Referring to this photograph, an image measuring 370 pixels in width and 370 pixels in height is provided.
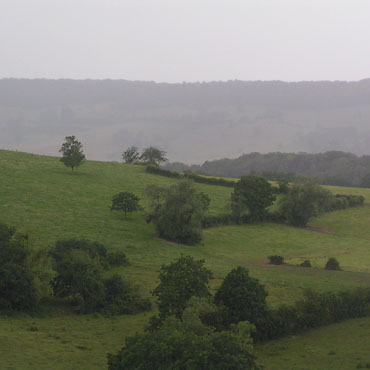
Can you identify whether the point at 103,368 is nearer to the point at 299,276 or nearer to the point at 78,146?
the point at 299,276

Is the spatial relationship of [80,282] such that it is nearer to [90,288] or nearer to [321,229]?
[90,288]

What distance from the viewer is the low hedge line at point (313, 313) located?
31047mm

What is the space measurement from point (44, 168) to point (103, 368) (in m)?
70.5

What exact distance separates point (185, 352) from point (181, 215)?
40.7 metres

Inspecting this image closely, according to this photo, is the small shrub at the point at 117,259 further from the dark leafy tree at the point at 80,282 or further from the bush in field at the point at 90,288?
the dark leafy tree at the point at 80,282

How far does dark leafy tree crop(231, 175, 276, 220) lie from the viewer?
75125 mm

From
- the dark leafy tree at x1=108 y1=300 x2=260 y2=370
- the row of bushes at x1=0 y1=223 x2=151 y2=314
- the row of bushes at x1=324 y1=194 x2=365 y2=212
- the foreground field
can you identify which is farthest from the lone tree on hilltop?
the dark leafy tree at x1=108 y1=300 x2=260 y2=370

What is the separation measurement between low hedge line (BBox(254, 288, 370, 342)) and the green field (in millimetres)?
960

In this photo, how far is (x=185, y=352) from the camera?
792 inches

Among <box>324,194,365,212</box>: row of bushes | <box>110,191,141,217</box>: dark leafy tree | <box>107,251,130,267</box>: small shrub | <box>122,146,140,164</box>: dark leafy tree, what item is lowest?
<box>107,251,130,267</box>: small shrub

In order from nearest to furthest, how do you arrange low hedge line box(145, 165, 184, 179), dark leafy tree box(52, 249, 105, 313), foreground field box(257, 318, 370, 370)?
foreground field box(257, 318, 370, 370), dark leafy tree box(52, 249, 105, 313), low hedge line box(145, 165, 184, 179)

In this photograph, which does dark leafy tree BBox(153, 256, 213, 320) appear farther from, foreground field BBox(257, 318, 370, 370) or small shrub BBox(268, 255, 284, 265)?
small shrub BBox(268, 255, 284, 265)

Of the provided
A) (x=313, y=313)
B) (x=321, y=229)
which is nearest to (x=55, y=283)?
(x=313, y=313)

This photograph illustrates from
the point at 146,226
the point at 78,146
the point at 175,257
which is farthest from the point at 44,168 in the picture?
the point at 175,257
